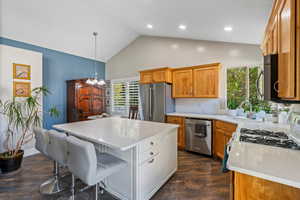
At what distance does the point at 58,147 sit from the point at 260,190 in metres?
2.07

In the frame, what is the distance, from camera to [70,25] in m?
3.67

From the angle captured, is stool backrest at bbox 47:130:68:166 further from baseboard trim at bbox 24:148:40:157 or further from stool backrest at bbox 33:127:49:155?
baseboard trim at bbox 24:148:40:157

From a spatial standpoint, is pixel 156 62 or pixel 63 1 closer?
pixel 63 1

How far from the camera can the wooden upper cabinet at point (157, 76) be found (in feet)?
12.7

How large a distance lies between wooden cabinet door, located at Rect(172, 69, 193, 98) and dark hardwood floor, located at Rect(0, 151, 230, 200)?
168 centimetres

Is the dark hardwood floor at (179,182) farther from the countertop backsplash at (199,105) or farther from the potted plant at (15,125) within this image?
the countertop backsplash at (199,105)

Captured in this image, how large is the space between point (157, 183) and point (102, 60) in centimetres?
495

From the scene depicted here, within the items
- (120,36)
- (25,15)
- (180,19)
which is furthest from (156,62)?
(25,15)

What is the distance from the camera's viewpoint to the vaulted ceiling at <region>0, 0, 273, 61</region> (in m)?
2.09

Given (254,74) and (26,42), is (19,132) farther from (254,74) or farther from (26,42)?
(254,74)

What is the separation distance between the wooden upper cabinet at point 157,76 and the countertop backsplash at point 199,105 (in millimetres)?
786

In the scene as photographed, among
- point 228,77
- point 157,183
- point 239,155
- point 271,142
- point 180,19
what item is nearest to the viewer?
point 239,155

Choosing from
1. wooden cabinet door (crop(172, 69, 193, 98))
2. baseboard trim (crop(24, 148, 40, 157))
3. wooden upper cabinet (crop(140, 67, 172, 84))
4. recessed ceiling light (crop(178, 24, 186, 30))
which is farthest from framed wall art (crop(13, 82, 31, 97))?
recessed ceiling light (crop(178, 24, 186, 30))

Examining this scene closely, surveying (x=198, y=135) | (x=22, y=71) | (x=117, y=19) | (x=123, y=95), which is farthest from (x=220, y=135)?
(x=22, y=71)
